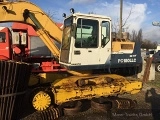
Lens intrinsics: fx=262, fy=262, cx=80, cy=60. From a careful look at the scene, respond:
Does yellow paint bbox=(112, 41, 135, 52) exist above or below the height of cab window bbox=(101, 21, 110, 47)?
below

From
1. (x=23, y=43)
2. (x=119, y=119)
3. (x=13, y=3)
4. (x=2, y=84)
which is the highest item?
(x=13, y=3)

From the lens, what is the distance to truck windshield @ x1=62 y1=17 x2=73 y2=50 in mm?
8906

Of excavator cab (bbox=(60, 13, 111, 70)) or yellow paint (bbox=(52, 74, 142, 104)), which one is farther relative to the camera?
excavator cab (bbox=(60, 13, 111, 70))

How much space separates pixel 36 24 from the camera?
31.8ft

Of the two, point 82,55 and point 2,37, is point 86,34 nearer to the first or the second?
point 82,55

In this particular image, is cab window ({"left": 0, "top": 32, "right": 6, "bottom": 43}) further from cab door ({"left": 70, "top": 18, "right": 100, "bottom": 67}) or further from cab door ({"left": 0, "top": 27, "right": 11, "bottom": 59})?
cab door ({"left": 70, "top": 18, "right": 100, "bottom": 67})

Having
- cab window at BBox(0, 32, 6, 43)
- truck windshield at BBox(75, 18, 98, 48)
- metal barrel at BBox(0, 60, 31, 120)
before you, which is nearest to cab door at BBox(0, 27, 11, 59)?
cab window at BBox(0, 32, 6, 43)

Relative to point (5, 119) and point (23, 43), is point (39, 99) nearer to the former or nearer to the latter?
point (5, 119)

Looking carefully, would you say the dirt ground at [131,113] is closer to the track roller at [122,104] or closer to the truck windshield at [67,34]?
the track roller at [122,104]

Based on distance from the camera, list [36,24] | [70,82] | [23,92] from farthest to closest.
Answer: [36,24] → [70,82] → [23,92]

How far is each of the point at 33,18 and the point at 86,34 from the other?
2.20m

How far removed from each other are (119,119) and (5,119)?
336cm

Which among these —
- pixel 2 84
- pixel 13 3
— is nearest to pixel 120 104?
pixel 2 84

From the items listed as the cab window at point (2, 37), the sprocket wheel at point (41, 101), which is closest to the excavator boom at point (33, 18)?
the cab window at point (2, 37)
